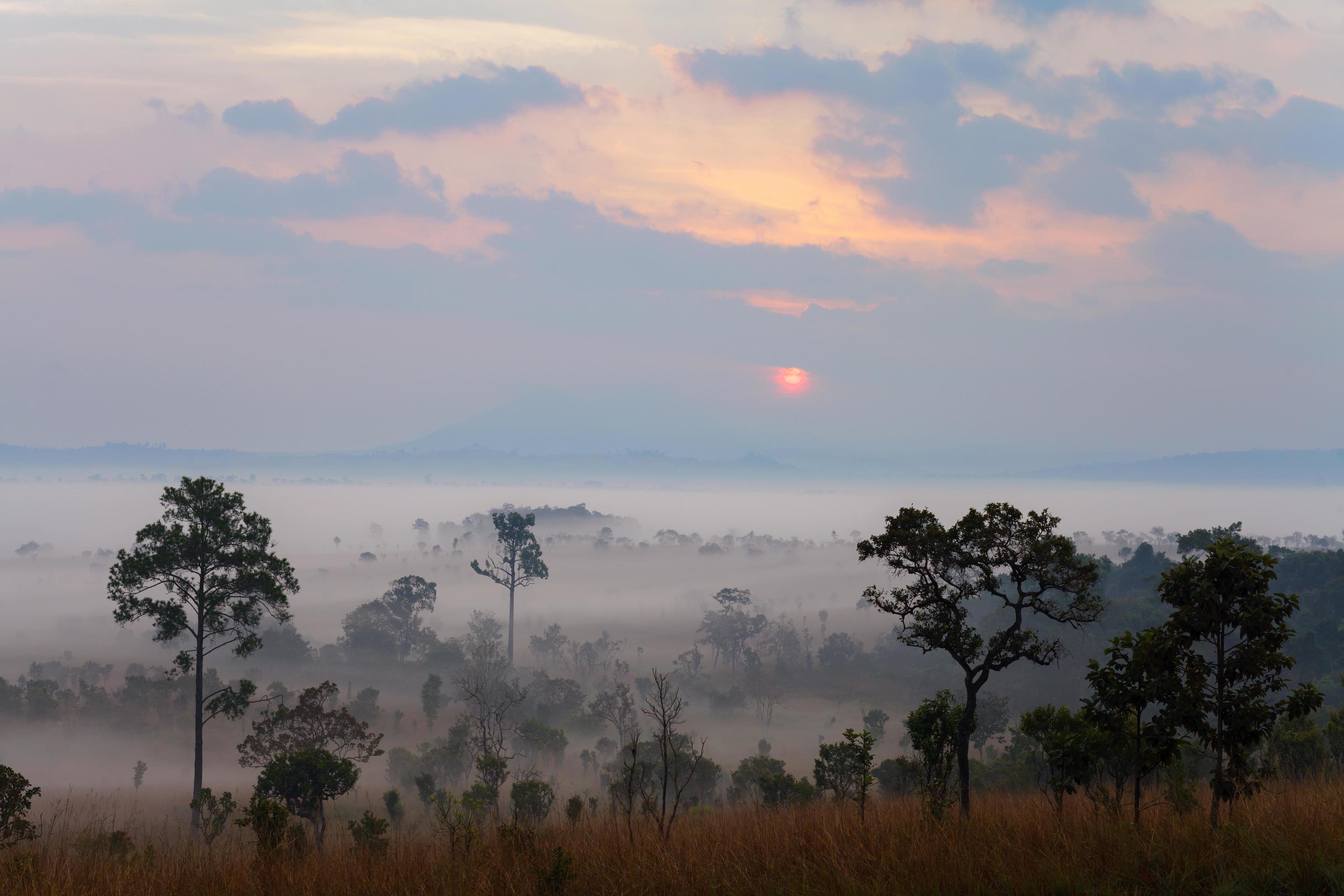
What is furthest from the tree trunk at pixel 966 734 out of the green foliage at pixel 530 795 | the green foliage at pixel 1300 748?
the green foliage at pixel 530 795

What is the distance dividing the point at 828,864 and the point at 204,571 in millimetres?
34924

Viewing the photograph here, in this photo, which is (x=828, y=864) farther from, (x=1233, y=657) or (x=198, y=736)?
(x=198, y=736)

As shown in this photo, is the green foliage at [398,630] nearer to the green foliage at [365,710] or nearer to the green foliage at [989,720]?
the green foliage at [365,710]

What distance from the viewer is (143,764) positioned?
65.7m

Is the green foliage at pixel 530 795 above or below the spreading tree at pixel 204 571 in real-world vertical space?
below

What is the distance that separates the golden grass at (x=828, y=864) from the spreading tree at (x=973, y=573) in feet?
24.4

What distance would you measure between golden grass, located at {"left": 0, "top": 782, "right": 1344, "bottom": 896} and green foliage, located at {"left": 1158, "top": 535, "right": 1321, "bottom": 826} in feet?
3.39

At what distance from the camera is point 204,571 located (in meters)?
36.1

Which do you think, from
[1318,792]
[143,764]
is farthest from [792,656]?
[1318,792]

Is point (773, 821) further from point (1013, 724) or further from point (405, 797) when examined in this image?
point (1013, 724)

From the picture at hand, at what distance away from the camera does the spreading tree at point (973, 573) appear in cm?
1892

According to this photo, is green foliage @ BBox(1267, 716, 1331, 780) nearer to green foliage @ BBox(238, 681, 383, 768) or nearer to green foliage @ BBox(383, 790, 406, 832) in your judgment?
green foliage @ BBox(383, 790, 406, 832)

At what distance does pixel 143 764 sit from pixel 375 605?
160ft

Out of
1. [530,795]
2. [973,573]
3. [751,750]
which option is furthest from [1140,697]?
[751,750]
